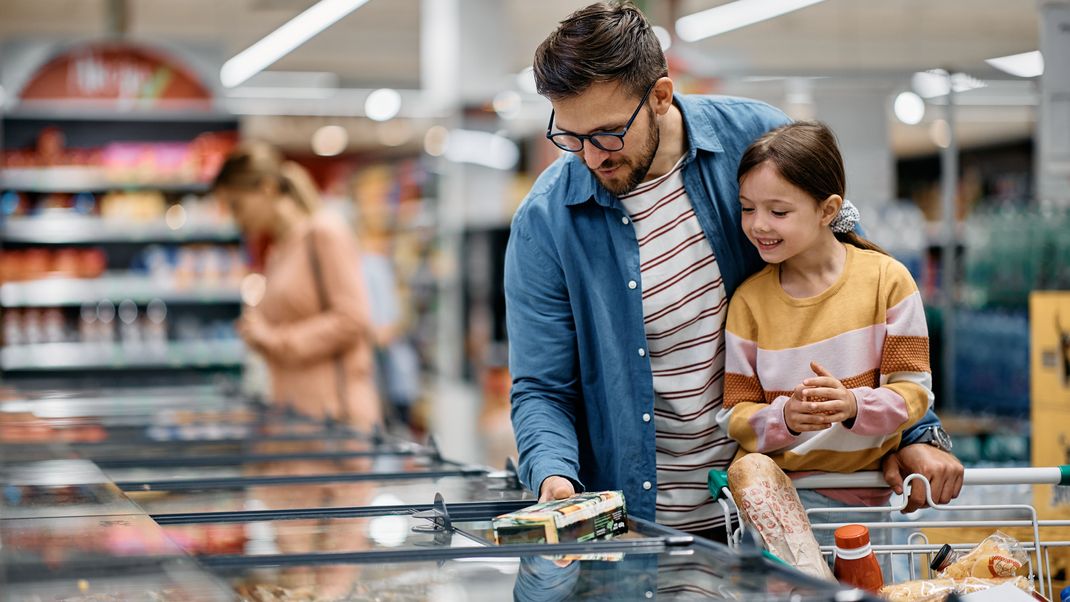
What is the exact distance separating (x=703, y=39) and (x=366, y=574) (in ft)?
36.6

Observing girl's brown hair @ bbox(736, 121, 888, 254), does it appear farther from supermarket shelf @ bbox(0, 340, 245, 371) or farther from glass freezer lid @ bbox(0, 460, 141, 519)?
supermarket shelf @ bbox(0, 340, 245, 371)

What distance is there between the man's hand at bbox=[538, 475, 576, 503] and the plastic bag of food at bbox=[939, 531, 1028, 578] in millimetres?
582

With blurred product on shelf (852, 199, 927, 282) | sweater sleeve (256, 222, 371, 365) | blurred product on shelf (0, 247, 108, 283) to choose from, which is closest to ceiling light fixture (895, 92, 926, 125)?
blurred product on shelf (852, 199, 927, 282)

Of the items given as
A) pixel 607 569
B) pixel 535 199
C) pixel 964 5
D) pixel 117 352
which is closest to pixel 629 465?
pixel 535 199

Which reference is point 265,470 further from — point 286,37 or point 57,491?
point 286,37

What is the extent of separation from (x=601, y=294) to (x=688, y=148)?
0.32 metres

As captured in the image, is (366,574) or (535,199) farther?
(535,199)

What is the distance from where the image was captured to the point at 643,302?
235cm

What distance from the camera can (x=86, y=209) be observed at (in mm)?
9648

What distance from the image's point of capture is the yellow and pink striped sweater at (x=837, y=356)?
6.84 ft

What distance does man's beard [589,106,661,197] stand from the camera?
2229 mm

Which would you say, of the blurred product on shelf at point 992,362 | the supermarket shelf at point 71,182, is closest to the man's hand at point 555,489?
the blurred product on shelf at point 992,362

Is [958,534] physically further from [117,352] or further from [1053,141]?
[117,352]

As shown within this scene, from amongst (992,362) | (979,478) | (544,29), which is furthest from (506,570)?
(544,29)
